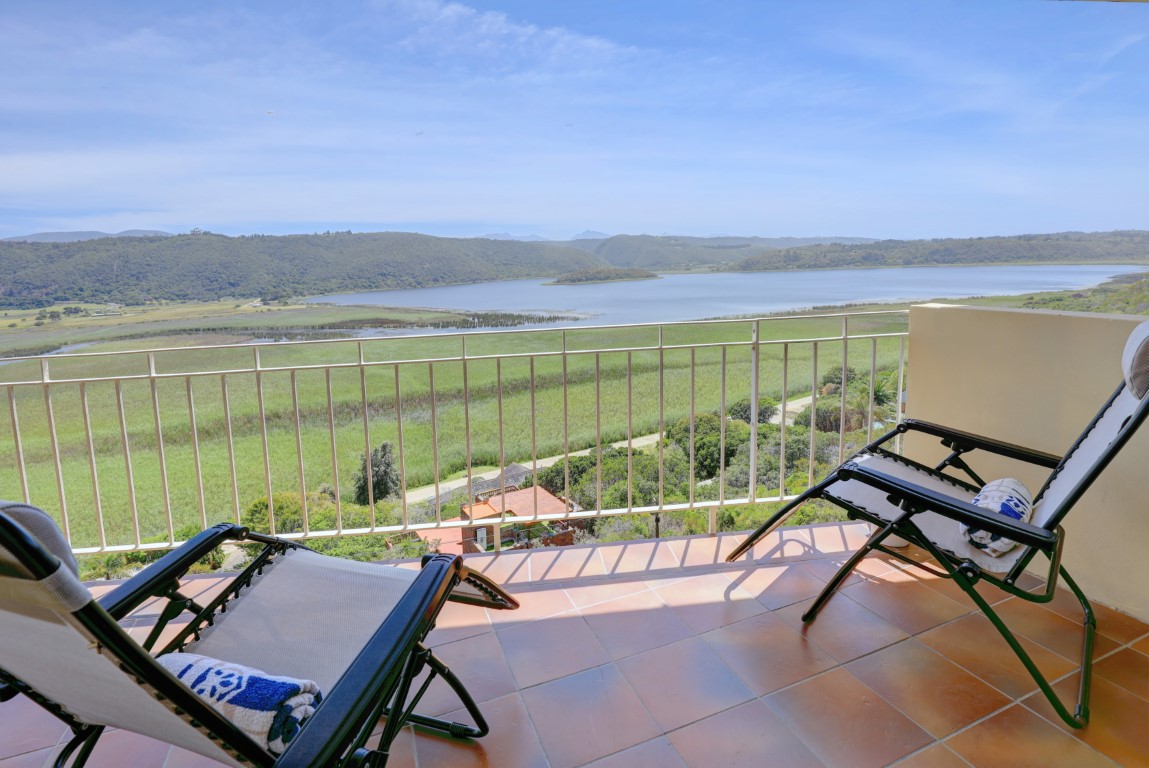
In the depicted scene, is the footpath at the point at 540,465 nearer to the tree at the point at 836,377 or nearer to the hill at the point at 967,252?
the tree at the point at 836,377

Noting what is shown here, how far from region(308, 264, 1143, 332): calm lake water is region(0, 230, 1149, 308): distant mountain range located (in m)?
0.23

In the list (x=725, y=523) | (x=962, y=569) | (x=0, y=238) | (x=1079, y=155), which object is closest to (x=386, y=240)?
(x=0, y=238)

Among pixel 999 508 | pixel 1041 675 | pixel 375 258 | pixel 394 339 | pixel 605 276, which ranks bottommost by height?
pixel 1041 675

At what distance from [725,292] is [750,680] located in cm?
1047

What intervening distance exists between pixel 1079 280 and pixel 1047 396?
326 inches

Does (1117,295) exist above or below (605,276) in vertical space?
below

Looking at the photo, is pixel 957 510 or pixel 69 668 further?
pixel 957 510

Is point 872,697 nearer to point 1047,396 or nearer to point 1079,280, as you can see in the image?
point 1047,396

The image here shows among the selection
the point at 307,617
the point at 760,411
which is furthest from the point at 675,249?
the point at 307,617

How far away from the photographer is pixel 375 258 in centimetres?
1069

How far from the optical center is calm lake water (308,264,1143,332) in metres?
9.73

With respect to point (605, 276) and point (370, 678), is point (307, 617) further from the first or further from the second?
point (605, 276)

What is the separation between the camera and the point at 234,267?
9.67 m

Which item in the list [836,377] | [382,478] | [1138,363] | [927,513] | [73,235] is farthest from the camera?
[836,377]
